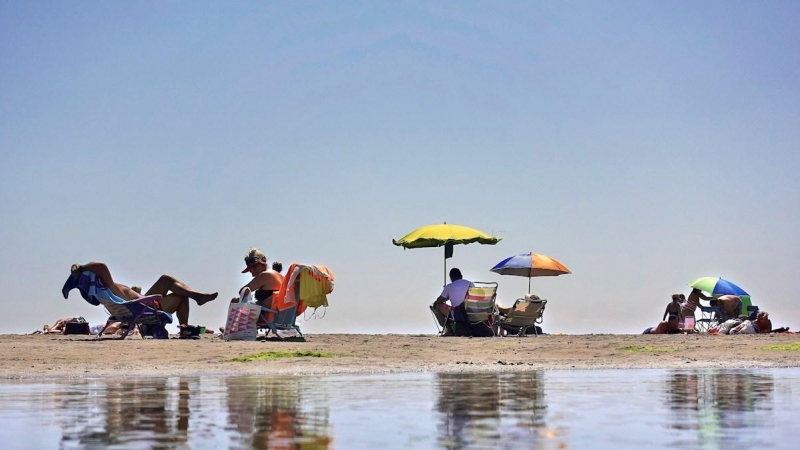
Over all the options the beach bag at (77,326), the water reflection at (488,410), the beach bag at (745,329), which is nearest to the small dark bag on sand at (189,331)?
the beach bag at (77,326)

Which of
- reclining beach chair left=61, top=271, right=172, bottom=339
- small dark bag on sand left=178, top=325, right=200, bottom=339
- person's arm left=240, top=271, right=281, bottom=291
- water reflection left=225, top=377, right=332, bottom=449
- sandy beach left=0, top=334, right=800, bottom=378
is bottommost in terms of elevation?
water reflection left=225, top=377, right=332, bottom=449

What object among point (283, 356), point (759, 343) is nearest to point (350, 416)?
point (283, 356)

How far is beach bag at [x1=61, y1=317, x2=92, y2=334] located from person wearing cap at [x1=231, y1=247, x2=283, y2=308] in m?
4.32

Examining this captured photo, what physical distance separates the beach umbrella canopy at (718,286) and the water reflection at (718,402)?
15.0m

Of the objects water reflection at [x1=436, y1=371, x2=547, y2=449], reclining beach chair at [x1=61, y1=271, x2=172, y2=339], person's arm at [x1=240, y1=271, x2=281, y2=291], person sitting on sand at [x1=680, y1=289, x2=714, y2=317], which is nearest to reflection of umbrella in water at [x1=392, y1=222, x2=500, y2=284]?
person sitting on sand at [x1=680, y1=289, x2=714, y2=317]

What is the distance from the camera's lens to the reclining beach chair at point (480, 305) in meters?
22.8

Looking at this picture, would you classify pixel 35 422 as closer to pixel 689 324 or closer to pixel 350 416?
pixel 350 416

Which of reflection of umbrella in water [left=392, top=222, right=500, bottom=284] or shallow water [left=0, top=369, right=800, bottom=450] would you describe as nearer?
shallow water [left=0, top=369, right=800, bottom=450]

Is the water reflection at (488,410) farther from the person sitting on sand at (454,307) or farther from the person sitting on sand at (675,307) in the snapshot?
the person sitting on sand at (675,307)

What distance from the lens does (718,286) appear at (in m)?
29.3

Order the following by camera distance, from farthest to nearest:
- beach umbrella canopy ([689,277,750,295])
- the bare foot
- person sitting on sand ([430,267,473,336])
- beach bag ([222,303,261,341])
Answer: beach umbrella canopy ([689,277,750,295]) → person sitting on sand ([430,267,473,336]) → the bare foot → beach bag ([222,303,261,341])

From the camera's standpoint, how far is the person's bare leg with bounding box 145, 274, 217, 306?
19406mm

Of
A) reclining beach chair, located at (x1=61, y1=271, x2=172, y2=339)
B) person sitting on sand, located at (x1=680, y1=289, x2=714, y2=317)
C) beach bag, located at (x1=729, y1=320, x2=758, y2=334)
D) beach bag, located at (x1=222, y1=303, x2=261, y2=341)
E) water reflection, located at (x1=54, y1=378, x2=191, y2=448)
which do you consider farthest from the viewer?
person sitting on sand, located at (x1=680, y1=289, x2=714, y2=317)

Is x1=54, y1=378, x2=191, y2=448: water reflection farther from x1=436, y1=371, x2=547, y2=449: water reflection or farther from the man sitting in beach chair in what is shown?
the man sitting in beach chair
